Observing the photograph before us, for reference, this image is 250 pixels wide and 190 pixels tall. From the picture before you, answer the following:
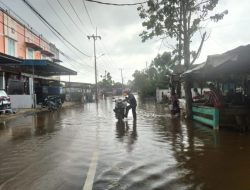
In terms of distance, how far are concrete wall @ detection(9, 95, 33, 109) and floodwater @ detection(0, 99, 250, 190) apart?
66.4 ft

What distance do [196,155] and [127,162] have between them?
6.14 ft

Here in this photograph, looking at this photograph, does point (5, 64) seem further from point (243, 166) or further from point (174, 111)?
point (243, 166)

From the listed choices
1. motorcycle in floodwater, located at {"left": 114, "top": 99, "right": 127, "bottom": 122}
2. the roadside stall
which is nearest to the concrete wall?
motorcycle in floodwater, located at {"left": 114, "top": 99, "right": 127, "bottom": 122}

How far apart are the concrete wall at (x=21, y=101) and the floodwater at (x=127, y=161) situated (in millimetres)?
20239

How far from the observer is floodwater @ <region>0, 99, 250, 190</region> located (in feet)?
21.5

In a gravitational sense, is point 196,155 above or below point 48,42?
below

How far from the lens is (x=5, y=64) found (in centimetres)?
3181

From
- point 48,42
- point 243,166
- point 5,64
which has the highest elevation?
point 48,42

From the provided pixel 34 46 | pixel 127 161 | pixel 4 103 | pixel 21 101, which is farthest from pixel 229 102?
pixel 34 46

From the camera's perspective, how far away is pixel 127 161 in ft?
27.9

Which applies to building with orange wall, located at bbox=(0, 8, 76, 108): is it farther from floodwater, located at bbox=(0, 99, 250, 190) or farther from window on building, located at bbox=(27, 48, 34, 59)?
floodwater, located at bbox=(0, 99, 250, 190)

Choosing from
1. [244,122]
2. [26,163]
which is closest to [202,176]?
[26,163]

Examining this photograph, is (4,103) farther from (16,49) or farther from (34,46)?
(34,46)

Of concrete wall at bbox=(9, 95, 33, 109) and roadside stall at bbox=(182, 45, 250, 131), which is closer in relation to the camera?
roadside stall at bbox=(182, 45, 250, 131)
